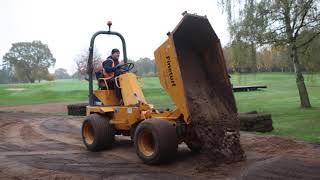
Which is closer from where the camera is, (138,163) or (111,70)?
(138,163)

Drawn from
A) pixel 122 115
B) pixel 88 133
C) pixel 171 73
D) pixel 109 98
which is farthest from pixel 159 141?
pixel 88 133

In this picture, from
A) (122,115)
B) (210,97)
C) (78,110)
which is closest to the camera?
(210,97)

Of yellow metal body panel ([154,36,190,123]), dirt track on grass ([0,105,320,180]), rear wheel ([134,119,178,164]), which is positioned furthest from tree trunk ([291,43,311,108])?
rear wheel ([134,119,178,164])

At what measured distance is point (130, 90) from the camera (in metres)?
10.4

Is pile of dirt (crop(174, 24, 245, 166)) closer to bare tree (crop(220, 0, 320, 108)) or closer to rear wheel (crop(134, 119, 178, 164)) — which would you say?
rear wheel (crop(134, 119, 178, 164))

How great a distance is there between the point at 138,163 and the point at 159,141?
2.82ft

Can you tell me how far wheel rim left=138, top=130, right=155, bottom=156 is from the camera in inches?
349

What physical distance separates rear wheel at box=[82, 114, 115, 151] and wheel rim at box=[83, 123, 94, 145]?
69mm

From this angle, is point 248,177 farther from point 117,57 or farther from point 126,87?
point 117,57

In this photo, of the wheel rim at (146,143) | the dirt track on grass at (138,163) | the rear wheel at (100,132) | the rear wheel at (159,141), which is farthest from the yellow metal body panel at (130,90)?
the rear wheel at (159,141)

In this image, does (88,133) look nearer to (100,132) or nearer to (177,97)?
(100,132)

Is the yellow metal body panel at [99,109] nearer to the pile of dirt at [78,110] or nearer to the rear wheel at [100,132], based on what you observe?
the rear wheel at [100,132]

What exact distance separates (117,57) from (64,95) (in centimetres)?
3748

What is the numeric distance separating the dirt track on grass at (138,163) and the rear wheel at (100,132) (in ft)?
0.79
